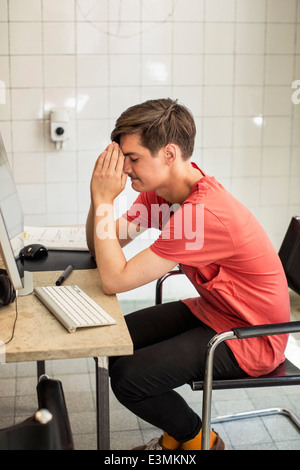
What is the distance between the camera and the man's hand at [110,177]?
170 cm

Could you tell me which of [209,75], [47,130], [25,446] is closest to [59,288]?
[25,446]

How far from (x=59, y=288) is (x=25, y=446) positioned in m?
0.60

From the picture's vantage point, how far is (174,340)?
5.59ft

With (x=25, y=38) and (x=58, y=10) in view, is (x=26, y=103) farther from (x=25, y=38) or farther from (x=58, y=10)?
(x=58, y=10)

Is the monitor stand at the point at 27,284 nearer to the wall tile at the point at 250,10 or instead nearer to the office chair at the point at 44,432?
the office chair at the point at 44,432

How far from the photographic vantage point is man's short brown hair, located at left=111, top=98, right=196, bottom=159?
1.67 meters

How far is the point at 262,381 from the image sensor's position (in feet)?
5.49

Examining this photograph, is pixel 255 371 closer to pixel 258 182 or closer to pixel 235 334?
pixel 235 334

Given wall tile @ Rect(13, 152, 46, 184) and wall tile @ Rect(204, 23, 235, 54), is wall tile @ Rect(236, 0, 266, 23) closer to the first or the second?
wall tile @ Rect(204, 23, 235, 54)

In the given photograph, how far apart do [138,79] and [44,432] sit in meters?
2.56

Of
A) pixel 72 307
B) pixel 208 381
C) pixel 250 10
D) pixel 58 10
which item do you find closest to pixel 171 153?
pixel 72 307

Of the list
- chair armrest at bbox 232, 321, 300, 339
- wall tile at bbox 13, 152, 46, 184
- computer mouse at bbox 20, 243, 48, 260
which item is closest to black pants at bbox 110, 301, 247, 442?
chair armrest at bbox 232, 321, 300, 339

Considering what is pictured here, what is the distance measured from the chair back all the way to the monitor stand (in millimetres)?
870

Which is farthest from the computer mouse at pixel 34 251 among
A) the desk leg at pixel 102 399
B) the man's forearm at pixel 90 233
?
the desk leg at pixel 102 399
